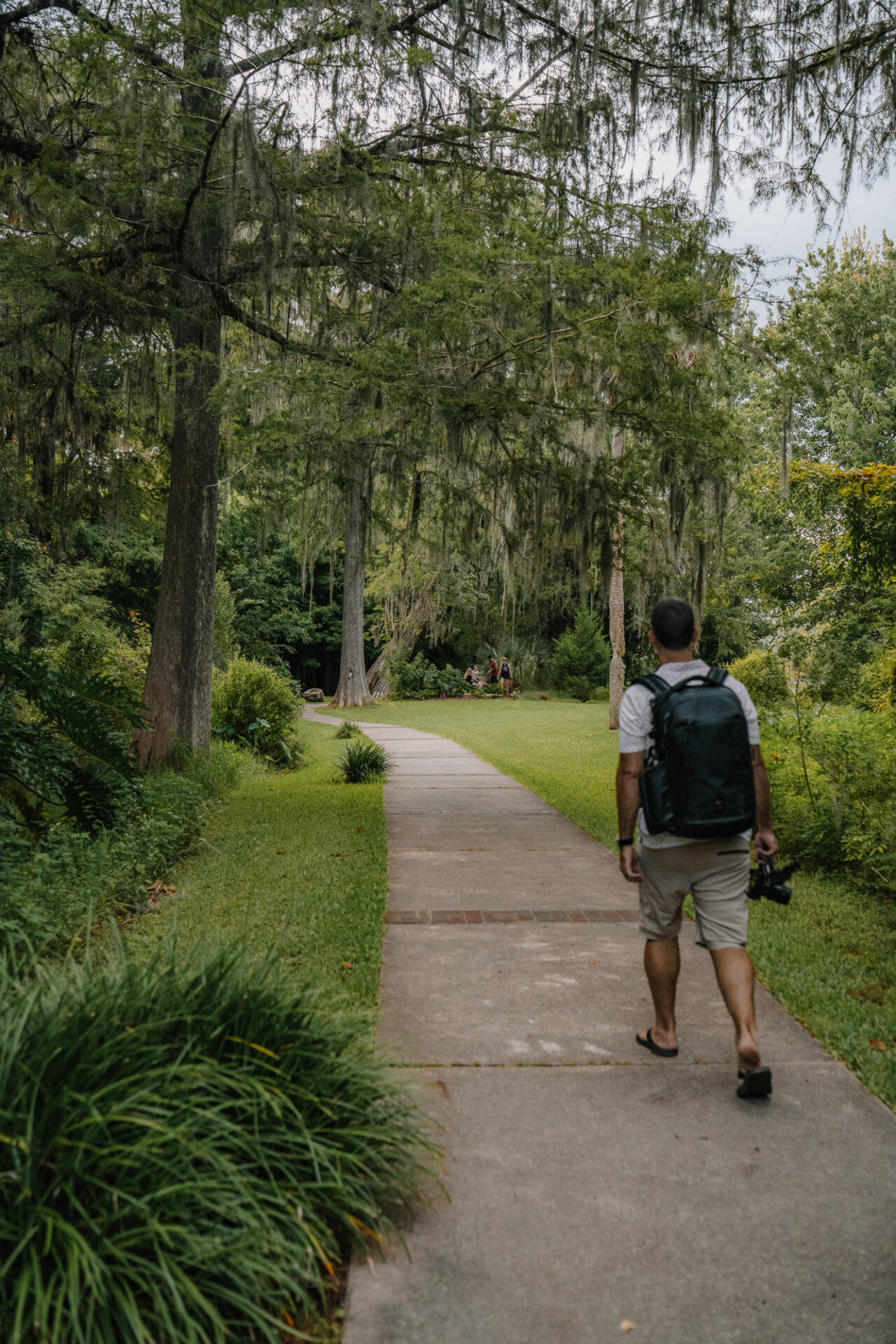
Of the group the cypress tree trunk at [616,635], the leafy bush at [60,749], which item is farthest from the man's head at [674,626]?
the cypress tree trunk at [616,635]

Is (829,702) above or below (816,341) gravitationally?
below

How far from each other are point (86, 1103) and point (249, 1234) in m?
0.49

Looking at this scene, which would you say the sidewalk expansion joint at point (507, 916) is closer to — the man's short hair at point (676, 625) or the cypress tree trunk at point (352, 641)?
the man's short hair at point (676, 625)

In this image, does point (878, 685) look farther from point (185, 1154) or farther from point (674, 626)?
point (185, 1154)

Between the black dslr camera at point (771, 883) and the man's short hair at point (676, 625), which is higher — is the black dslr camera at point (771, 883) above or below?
below

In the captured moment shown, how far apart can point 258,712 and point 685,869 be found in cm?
1211

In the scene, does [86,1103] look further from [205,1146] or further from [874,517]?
[874,517]

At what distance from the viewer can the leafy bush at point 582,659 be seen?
33.2m

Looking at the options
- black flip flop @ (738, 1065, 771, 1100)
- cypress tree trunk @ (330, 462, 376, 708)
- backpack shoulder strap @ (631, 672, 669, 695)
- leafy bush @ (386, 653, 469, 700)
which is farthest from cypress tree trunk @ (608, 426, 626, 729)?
black flip flop @ (738, 1065, 771, 1100)

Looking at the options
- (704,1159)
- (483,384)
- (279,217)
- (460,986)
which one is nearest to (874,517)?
(483,384)

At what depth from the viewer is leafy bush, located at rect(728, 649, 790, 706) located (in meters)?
10.8

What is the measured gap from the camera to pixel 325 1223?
2543 mm

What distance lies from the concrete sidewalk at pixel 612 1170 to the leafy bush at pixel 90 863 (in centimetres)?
158

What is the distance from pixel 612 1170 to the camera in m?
3.01
